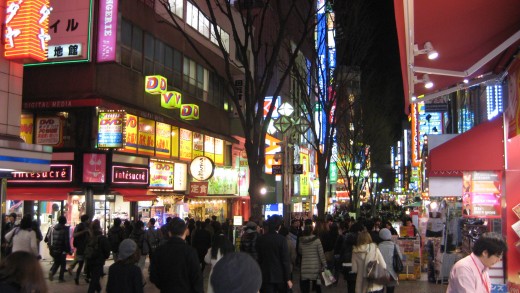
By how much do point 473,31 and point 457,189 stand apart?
6.35 metres

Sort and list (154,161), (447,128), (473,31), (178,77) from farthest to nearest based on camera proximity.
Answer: (447,128) < (178,77) < (154,161) < (473,31)

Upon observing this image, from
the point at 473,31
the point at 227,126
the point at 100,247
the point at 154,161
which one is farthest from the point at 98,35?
the point at 473,31

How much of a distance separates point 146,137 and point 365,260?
15592 millimetres

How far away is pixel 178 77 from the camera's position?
2619cm

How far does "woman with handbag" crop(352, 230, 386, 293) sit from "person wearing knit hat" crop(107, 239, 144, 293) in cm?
414

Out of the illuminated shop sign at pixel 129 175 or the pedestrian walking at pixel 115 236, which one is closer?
the pedestrian walking at pixel 115 236

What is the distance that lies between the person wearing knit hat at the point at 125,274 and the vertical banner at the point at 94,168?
14.3m

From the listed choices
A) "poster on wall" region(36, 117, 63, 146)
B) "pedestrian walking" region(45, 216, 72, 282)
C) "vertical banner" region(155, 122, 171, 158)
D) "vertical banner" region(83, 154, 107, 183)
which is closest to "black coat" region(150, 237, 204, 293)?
"pedestrian walking" region(45, 216, 72, 282)

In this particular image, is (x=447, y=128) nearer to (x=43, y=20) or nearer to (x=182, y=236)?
(x=43, y=20)

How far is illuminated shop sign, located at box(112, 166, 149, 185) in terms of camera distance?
20625 millimetres

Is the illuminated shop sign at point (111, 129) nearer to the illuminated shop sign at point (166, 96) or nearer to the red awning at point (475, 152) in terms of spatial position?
the illuminated shop sign at point (166, 96)

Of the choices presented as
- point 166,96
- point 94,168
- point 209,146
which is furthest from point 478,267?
point 209,146

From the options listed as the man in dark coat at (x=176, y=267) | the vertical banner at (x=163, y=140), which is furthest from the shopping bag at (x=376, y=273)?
the vertical banner at (x=163, y=140)

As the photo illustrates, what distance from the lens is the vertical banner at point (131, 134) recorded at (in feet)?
70.7
